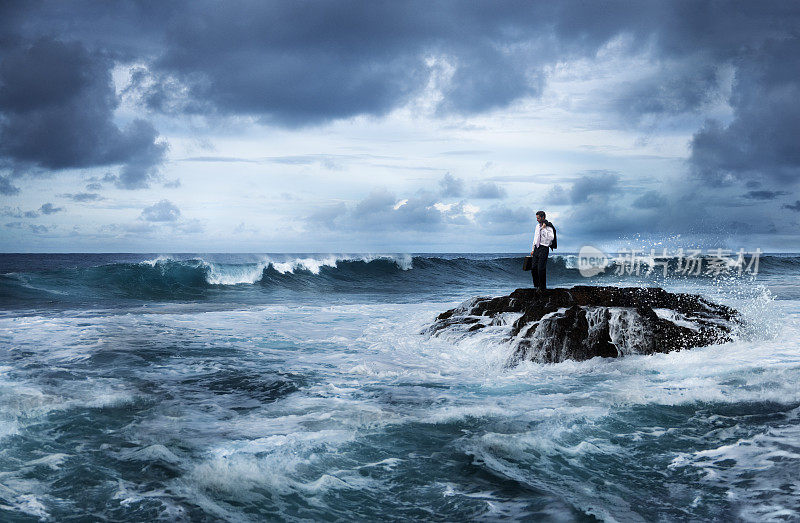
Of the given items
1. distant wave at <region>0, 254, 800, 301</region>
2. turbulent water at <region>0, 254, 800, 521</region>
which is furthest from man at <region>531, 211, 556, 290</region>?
distant wave at <region>0, 254, 800, 301</region>

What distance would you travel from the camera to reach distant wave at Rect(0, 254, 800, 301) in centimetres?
2083

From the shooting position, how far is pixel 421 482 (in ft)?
13.4

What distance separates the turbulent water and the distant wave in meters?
10.7

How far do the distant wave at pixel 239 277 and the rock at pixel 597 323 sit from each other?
14.4 m

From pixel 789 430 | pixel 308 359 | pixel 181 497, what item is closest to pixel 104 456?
pixel 181 497

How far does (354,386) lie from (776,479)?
4516mm

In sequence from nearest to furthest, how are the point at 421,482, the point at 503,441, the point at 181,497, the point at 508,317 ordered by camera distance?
the point at 181,497 < the point at 421,482 < the point at 503,441 < the point at 508,317

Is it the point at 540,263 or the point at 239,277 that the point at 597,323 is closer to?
the point at 540,263

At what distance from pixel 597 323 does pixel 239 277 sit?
20.9m

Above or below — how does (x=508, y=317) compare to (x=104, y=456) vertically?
above

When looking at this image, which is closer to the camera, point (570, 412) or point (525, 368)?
point (570, 412)

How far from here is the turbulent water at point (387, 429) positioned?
12.4 ft

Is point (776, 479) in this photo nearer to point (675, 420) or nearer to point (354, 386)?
point (675, 420)

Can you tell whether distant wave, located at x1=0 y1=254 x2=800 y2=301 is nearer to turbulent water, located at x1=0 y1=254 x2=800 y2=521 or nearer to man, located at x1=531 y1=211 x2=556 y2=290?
turbulent water, located at x1=0 y1=254 x2=800 y2=521
